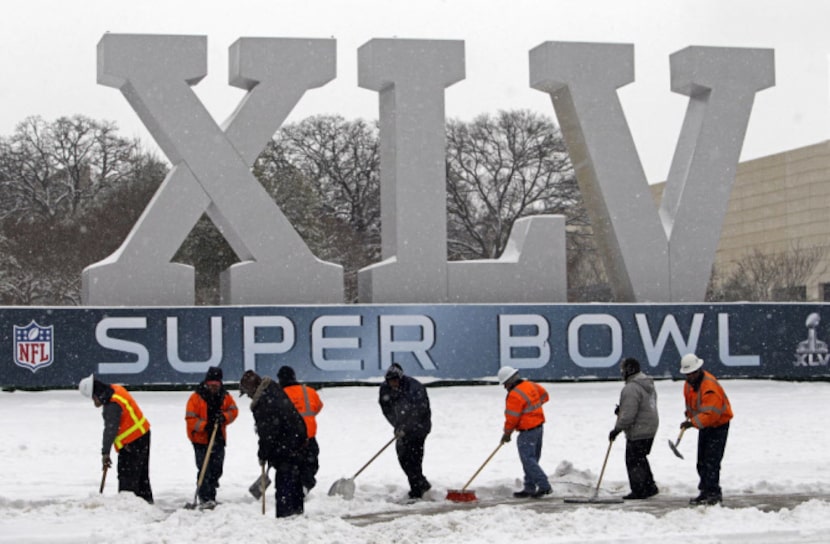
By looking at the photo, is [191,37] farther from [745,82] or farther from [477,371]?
[745,82]

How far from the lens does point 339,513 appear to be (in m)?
12.4

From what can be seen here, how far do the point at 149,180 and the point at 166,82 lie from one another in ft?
86.4

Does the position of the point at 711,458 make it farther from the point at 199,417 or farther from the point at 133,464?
the point at 133,464

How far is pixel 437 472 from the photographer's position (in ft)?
51.2

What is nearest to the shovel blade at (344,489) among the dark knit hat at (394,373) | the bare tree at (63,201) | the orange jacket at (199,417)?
the dark knit hat at (394,373)

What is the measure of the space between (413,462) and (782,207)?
76.2 m

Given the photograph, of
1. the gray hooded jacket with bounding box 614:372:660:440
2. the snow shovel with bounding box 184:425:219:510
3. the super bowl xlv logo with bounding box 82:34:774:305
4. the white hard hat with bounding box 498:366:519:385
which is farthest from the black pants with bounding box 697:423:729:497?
the super bowl xlv logo with bounding box 82:34:774:305

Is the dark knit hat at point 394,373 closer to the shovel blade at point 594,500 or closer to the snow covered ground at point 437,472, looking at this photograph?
the snow covered ground at point 437,472

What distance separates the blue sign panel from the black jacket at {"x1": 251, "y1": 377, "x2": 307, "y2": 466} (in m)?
10.2

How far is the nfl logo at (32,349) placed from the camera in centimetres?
2097

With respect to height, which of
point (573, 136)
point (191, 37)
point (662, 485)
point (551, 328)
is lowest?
point (662, 485)

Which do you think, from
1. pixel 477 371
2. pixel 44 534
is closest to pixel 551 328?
pixel 477 371

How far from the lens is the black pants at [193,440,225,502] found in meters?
12.7

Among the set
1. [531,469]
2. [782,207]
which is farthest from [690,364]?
[782,207]
